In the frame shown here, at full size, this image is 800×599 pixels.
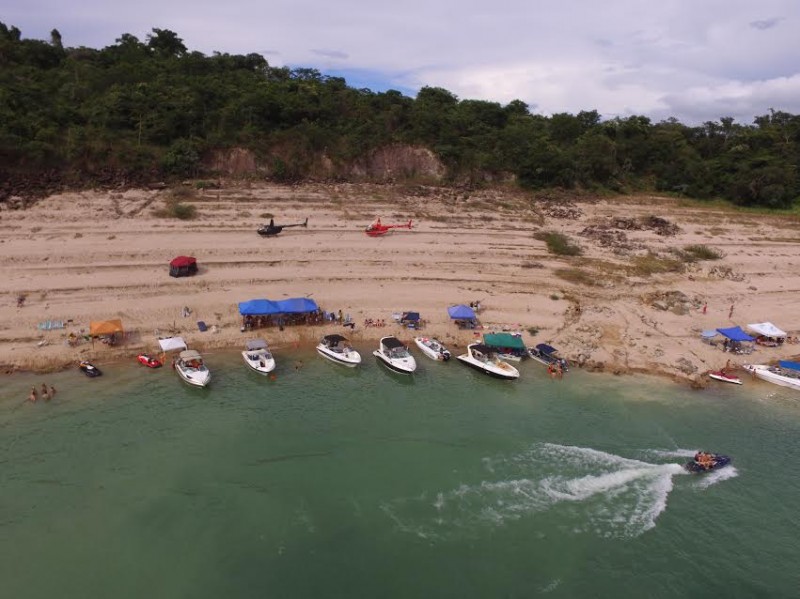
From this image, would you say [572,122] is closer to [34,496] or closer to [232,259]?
[232,259]

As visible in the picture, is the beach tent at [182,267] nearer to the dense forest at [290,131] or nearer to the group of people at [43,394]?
the group of people at [43,394]

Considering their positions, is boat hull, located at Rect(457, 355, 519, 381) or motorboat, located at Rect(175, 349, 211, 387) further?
boat hull, located at Rect(457, 355, 519, 381)

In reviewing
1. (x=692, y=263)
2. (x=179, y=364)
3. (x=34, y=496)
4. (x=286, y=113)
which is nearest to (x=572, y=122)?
(x=692, y=263)

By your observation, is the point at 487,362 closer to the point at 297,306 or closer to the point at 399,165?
the point at 297,306


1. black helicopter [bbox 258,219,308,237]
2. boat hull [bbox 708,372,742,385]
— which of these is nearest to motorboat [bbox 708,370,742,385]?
boat hull [bbox 708,372,742,385]

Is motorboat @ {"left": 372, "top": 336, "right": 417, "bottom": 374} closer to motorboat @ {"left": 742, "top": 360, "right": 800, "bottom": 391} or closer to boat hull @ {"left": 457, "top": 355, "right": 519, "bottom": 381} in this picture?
boat hull @ {"left": 457, "top": 355, "right": 519, "bottom": 381}

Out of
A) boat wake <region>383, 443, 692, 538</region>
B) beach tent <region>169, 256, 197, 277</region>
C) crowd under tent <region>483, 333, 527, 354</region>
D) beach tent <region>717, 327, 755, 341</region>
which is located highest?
beach tent <region>169, 256, 197, 277</region>
